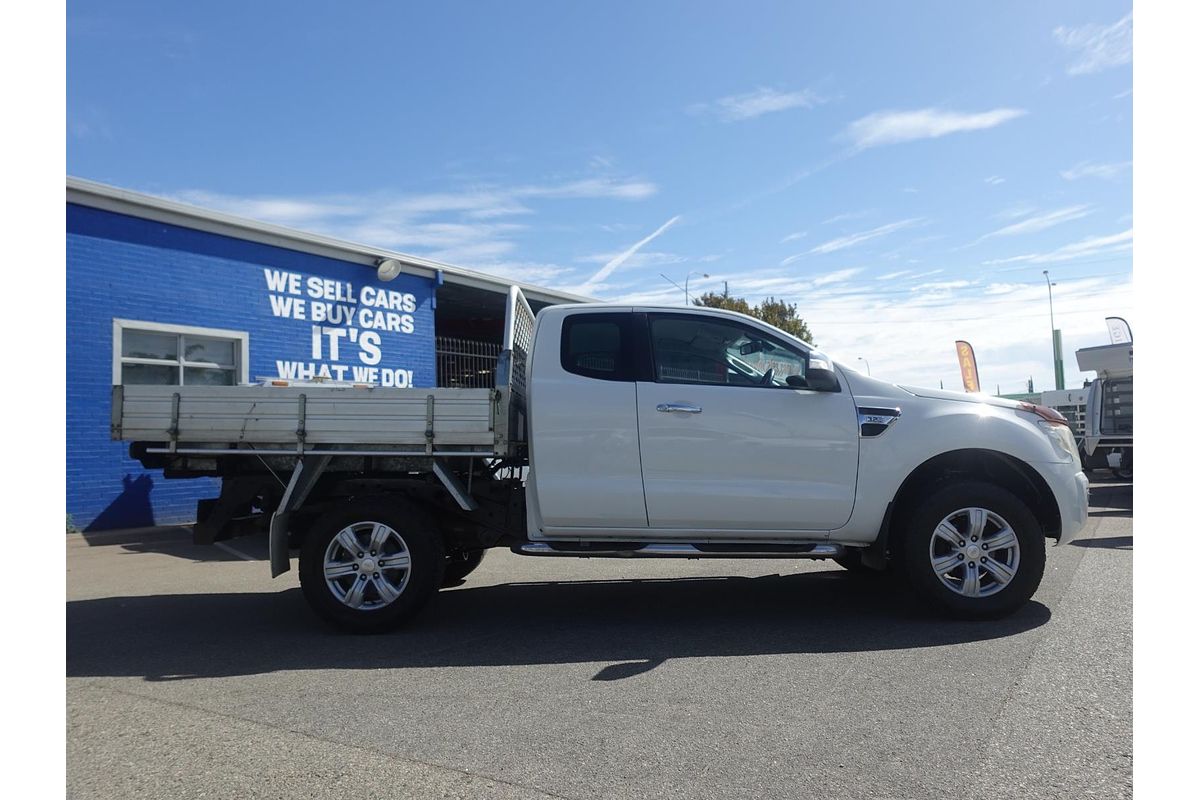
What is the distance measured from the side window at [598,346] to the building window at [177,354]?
7.45m

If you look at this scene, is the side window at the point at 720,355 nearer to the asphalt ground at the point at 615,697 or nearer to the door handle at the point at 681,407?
the door handle at the point at 681,407

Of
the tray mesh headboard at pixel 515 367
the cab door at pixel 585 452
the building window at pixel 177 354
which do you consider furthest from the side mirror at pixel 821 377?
the building window at pixel 177 354

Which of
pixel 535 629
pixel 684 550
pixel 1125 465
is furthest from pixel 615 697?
pixel 1125 465

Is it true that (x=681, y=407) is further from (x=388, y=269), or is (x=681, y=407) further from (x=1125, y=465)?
(x=1125, y=465)

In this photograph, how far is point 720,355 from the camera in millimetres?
5812

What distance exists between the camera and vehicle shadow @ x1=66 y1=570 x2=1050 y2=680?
5016 mm

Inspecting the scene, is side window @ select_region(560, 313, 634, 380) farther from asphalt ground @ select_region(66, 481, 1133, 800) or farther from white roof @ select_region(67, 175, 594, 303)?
white roof @ select_region(67, 175, 594, 303)

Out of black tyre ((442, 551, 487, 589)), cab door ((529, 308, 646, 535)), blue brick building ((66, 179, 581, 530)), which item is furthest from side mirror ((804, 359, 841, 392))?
blue brick building ((66, 179, 581, 530))

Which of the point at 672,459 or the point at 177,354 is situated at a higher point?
the point at 177,354

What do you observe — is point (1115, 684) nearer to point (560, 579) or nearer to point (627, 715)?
point (627, 715)

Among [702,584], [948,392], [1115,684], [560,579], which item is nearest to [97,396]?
[560,579]

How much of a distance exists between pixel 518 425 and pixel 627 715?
2569mm

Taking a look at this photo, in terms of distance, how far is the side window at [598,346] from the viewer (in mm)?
5758

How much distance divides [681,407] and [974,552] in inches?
84.8
